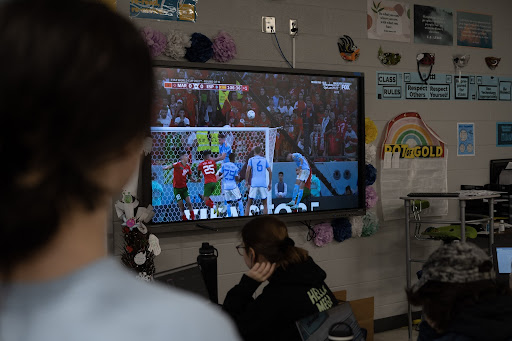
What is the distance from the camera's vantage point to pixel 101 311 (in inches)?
15.9

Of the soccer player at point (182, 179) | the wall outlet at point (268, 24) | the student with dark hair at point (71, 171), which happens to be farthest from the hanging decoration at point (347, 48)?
the student with dark hair at point (71, 171)

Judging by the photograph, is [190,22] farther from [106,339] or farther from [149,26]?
[106,339]

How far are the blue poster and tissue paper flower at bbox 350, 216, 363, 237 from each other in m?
1.84

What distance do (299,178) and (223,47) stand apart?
1.02 metres

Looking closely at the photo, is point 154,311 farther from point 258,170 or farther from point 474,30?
point 474,30

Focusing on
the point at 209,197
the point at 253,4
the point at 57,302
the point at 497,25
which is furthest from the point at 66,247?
the point at 497,25

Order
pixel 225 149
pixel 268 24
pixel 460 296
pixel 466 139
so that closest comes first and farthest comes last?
pixel 460 296, pixel 225 149, pixel 268 24, pixel 466 139

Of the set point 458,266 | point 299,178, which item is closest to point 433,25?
point 299,178

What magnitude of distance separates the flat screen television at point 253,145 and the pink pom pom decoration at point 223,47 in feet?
0.32

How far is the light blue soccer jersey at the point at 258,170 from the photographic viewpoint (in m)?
3.96

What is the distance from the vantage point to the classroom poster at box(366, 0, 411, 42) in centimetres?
457

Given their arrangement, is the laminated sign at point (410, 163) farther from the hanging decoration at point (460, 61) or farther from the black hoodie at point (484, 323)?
the black hoodie at point (484, 323)

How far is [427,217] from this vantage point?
496 centimetres

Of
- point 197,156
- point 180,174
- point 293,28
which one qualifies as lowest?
point 180,174
